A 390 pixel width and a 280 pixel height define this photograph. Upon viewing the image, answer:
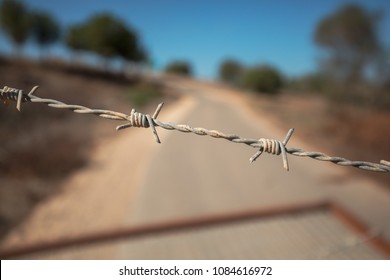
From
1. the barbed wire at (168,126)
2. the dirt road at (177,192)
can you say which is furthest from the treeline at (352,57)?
the barbed wire at (168,126)

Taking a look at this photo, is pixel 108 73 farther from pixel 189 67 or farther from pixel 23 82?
pixel 189 67

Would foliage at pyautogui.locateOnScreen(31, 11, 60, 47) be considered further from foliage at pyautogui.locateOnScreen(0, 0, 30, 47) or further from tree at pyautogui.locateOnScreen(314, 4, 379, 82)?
tree at pyautogui.locateOnScreen(314, 4, 379, 82)

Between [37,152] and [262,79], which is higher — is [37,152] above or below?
below

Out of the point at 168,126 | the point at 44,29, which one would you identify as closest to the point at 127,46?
the point at 44,29

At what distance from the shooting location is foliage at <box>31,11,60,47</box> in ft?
103

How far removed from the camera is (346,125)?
12445 millimetres

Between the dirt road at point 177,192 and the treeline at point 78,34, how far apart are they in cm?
2581

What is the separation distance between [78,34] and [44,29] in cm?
352

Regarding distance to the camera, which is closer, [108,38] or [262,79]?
[108,38]

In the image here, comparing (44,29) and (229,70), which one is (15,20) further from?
(229,70)

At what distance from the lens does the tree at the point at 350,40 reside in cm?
1838

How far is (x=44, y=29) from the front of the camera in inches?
1286

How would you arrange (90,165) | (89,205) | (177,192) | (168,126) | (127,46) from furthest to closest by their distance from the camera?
(127,46) < (90,165) < (177,192) < (89,205) < (168,126)
